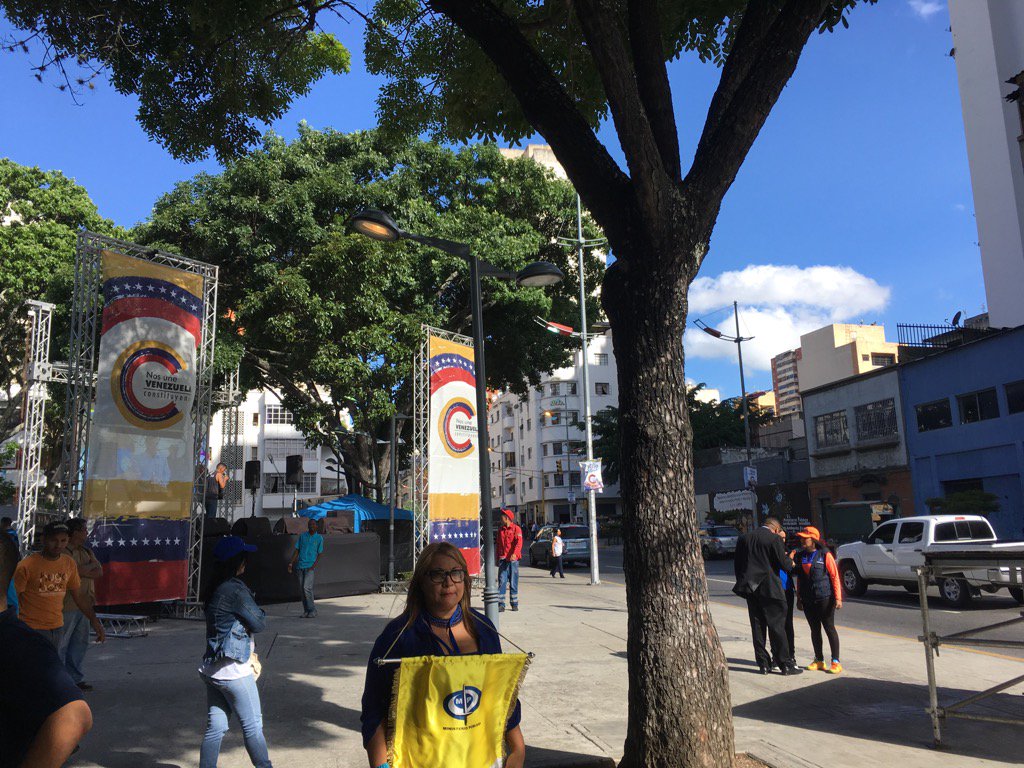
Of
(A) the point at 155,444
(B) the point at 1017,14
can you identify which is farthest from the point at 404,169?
(B) the point at 1017,14

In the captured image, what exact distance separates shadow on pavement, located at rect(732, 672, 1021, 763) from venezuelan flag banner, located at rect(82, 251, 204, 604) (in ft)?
31.5

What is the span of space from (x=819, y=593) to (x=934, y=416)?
82.1 ft

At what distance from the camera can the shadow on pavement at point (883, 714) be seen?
5844 millimetres

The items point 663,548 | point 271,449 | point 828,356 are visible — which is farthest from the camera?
point 828,356

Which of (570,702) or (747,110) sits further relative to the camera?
(570,702)

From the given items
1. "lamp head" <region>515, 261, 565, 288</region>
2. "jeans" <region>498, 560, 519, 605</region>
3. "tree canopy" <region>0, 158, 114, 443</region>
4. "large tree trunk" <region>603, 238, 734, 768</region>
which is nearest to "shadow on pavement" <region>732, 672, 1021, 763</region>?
"large tree trunk" <region>603, 238, 734, 768</region>

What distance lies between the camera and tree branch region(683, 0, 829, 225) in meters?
5.21

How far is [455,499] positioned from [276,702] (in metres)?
9.10

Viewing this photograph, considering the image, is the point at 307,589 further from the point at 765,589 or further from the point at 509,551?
the point at 765,589

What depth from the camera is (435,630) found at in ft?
10.2

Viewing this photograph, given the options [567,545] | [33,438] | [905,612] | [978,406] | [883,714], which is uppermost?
[978,406]

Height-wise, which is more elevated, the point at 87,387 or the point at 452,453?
the point at 87,387

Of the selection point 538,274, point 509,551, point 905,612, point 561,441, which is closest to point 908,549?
point 905,612

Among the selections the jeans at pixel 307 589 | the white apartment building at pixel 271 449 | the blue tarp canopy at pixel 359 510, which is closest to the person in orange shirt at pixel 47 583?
the jeans at pixel 307 589
